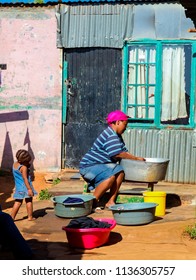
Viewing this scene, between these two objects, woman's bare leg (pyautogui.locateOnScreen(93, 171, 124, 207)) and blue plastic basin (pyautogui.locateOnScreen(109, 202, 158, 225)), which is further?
woman's bare leg (pyautogui.locateOnScreen(93, 171, 124, 207))

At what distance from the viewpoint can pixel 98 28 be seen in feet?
40.5

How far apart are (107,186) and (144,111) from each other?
11.4ft

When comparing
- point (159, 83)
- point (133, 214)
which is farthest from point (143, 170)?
point (159, 83)

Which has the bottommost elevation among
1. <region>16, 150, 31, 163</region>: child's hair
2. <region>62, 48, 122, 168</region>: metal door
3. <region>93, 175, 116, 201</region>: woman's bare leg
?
<region>93, 175, 116, 201</region>: woman's bare leg

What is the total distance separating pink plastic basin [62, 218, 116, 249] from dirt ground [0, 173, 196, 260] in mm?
73

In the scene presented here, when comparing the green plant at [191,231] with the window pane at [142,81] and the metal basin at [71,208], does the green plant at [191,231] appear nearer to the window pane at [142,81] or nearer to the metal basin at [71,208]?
the metal basin at [71,208]

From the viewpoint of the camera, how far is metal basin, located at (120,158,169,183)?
9.09 meters

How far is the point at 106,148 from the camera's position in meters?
9.05

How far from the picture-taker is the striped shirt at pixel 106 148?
8.97m

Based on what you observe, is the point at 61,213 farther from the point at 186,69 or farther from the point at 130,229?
the point at 186,69

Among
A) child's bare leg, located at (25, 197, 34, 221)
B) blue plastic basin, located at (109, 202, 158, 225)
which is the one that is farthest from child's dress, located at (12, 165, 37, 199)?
blue plastic basin, located at (109, 202, 158, 225)

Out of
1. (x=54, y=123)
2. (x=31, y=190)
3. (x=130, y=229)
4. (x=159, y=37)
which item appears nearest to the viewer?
(x=130, y=229)

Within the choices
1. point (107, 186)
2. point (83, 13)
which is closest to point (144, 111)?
point (83, 13)

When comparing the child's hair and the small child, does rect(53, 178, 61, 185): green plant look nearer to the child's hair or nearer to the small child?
the small child
